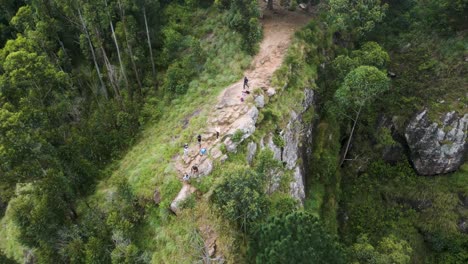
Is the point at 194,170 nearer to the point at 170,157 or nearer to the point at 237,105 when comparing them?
the point at 170,157

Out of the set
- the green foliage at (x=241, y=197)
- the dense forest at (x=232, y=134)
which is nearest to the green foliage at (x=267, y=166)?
the dense forest at (x=232, y=134)

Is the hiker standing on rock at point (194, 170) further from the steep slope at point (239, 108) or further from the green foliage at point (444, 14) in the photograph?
the green foliage at point (444, 14)

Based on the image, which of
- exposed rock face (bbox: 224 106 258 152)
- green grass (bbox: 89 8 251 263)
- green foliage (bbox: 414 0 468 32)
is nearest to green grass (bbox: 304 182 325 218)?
exposed rock face (bbox: 224 106 258 152)

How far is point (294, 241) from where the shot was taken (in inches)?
778

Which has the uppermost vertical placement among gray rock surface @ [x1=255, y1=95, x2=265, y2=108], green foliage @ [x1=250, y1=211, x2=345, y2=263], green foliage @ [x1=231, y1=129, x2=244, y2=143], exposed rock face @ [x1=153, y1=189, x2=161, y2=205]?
gray rock surface @ [x1=255, y1=95, x2=265, y2=108]

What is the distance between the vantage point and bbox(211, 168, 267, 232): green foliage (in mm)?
21125

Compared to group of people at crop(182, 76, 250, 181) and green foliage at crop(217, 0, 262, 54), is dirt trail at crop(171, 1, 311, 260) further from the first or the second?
green foliage at crop(217, 0, 262, 54)

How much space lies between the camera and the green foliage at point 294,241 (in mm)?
19609

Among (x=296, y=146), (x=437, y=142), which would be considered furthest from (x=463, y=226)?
(x=296, y=146)

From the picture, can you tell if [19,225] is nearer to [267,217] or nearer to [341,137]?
[267,217]

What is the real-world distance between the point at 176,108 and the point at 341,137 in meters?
17.5

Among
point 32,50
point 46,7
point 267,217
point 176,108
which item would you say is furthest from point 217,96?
point 46,7

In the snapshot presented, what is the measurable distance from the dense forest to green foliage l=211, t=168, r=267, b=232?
0.10 meters

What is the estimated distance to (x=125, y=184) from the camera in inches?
1011
